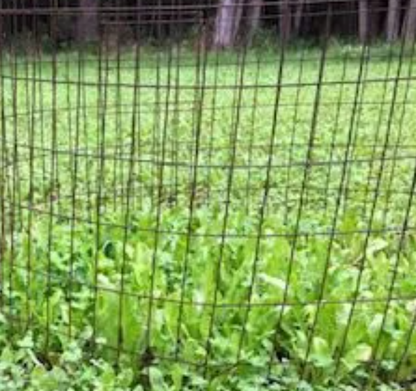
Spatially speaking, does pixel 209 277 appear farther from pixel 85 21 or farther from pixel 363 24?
pixel 363 24

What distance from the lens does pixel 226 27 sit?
9.74m

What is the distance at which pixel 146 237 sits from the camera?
310 cm

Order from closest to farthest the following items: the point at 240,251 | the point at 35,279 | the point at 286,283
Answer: the point at 286,283, the point at 35,279, the point at 240,251

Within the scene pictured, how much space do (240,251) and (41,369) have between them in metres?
0.96

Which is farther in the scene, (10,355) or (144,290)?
(144,290)

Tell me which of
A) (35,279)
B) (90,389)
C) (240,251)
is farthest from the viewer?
(240,251)

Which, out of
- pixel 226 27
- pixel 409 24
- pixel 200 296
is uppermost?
pixel 409 24

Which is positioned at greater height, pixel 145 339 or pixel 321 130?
pixel 145 339

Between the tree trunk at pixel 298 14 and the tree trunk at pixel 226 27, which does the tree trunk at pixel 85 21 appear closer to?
the tree trunk at pixel 298 14

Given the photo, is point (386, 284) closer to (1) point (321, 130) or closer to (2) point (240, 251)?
(2) point (240, 251)

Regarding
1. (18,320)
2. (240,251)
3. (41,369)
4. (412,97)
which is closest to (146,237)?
(240,251)

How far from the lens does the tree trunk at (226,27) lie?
5113mm

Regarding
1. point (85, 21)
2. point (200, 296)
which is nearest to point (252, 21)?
point (85, 21)

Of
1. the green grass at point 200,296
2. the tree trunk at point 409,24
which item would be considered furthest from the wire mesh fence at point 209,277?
the tree trunk at point 409,24
